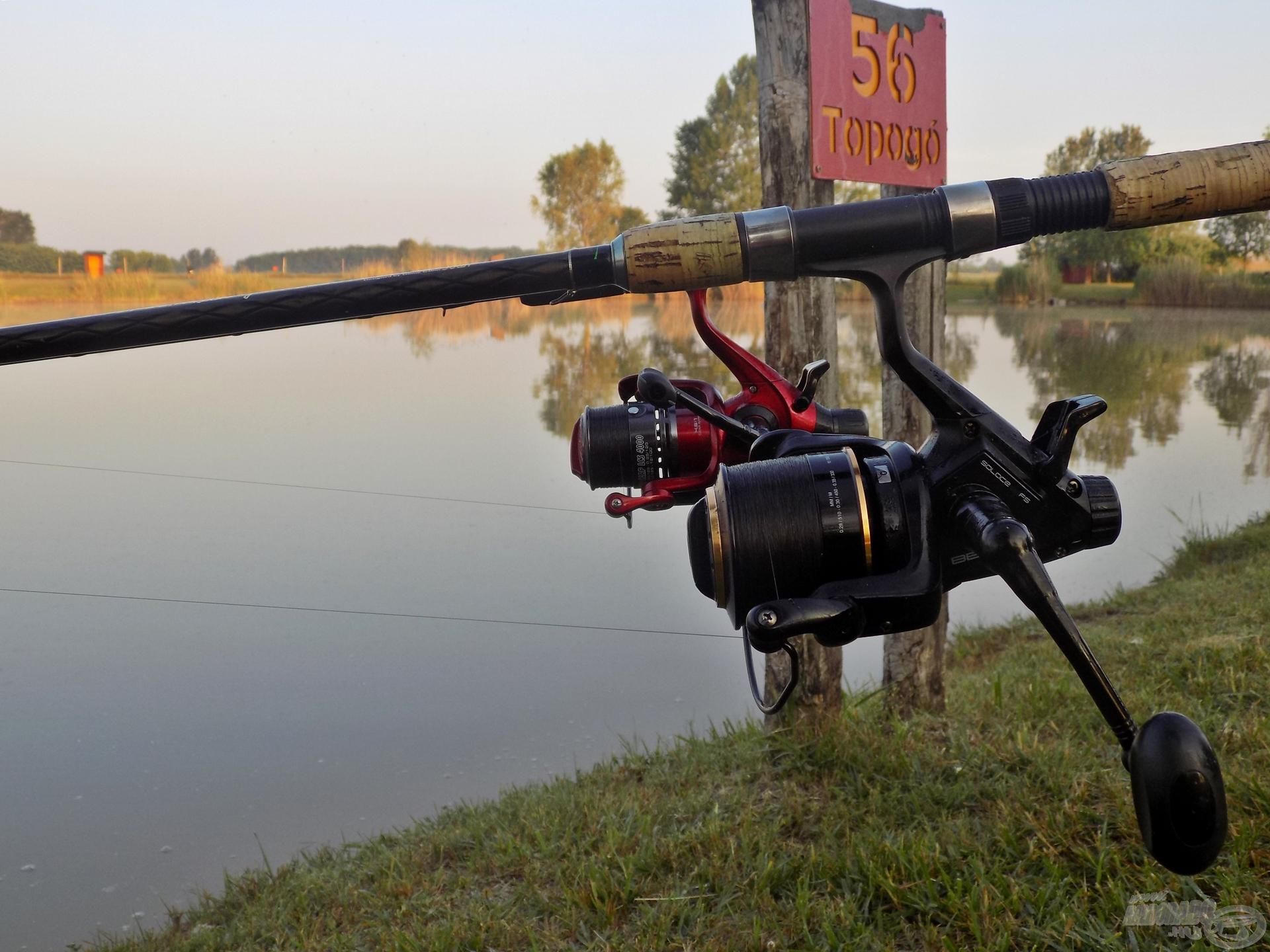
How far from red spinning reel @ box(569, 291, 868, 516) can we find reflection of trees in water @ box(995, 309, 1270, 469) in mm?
4035

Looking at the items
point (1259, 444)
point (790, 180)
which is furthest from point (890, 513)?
point (1259, 444)

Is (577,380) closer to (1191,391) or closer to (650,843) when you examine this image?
(1191,391)

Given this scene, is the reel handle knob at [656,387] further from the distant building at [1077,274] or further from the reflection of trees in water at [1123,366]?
the distant building at [1077,274]

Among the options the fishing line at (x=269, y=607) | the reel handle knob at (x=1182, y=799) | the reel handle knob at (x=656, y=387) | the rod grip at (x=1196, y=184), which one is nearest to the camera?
the reel handle knob at (x=1182, y=799)

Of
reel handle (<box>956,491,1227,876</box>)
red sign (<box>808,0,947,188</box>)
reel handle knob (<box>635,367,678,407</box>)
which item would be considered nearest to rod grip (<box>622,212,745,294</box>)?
reel handle knob (<box>635,367,678,407</box>)

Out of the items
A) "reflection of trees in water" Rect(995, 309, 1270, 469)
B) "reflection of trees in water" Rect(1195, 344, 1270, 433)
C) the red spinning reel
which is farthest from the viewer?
"reflection of trees in water" Rect(1195, 344, 1270, 433)

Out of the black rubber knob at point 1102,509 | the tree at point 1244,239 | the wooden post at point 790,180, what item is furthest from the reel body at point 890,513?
the tree at point 1244,239

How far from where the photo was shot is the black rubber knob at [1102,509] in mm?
931

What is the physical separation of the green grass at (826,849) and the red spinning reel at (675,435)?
143 cm

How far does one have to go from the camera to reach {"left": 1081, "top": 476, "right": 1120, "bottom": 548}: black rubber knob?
0.93 metres

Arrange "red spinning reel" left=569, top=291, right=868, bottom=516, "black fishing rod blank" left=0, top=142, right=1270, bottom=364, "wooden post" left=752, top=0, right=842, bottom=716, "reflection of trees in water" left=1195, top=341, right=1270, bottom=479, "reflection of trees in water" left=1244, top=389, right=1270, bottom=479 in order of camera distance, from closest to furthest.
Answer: "black fishing rod blank" left=0, top=142, right=1270, bottom=364, "red spinning reel" left=569, top=291, right=868, bottom=516, "wooden post" left=752, top=0, right=842, bottom=716, "reflection of trees in water" left=1244, top=389, right=1270, bottom=479, "reflection of trees in water" left=1195, top=341, right=1270, bottom=479

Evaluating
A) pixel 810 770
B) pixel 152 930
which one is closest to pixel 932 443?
pixel 810 770

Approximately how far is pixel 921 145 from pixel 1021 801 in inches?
83.3

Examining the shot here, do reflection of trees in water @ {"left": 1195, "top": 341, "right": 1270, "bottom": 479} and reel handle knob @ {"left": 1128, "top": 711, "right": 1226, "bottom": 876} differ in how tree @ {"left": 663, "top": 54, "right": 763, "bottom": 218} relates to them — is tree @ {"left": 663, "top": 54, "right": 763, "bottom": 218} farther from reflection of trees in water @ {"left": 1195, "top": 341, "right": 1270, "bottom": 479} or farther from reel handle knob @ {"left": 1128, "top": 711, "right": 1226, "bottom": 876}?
reel handle knob @ {"left": 1128, "top": 711, "right": 1226, "bottom": 876}
